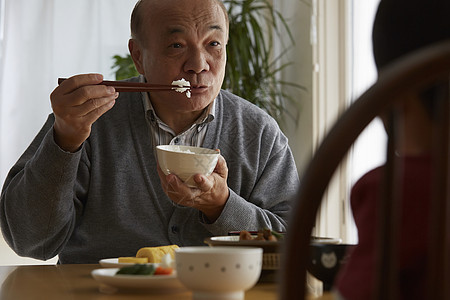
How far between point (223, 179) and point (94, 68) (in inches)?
100

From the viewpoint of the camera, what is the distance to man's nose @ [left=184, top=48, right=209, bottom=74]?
192 centimetres

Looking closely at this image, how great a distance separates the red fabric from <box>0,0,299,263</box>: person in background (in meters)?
Answer: 1.00

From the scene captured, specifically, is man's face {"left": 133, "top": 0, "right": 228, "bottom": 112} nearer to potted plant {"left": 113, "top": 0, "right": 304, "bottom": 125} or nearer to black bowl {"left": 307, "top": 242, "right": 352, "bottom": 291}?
black bowl {"left": 307, "top": 242, "right": 352, "bottom": 291}

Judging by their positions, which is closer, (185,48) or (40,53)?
(185,48)

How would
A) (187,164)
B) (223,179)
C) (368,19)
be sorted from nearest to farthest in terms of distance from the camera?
(187,164), (223,179), (368,19)

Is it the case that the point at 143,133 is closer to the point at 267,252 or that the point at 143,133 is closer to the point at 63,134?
the point at 63,134

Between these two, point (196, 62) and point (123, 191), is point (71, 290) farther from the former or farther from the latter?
point (196, 62)

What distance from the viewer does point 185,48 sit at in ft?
6.49

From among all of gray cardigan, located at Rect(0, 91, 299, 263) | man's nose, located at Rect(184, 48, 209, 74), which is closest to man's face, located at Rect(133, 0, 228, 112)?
man's nose, located at Rect(184, 48, 209, 74)

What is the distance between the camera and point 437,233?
1.59 feet

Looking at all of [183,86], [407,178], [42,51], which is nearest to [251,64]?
[42,51]

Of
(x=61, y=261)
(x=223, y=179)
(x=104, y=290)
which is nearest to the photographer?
(x=104, y=290)

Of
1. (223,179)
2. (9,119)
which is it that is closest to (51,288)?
(223,179)

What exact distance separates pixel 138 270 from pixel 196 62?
98cm
